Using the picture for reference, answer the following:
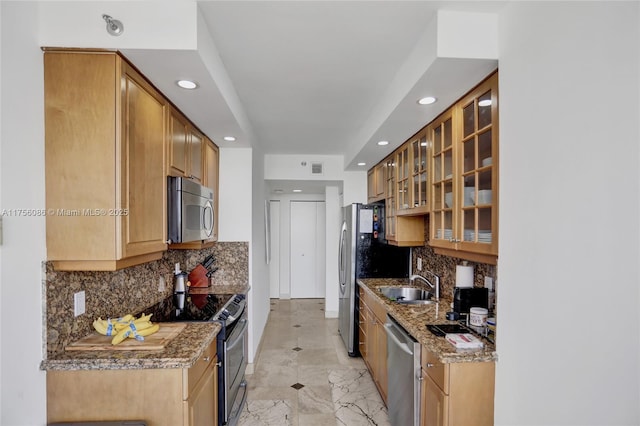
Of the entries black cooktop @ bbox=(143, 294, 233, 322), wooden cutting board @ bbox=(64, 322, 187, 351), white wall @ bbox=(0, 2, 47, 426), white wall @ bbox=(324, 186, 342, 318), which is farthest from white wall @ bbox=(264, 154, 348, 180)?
white wall @ bbox=(0, 2, 47, 426)

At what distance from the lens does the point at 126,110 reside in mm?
1596

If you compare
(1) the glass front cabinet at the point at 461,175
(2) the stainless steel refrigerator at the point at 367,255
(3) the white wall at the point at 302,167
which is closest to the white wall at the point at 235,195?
(2) the stainless steel refrigerator at the point at 367,255

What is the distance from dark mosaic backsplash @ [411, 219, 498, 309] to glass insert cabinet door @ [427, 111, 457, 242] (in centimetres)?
40

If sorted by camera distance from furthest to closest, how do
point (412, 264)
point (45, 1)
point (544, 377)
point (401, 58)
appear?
point (412, 264)
point (401, 58)
point (45, 1)
point (544, 377)

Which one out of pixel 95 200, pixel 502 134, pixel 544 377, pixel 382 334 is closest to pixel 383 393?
pixel 382 334

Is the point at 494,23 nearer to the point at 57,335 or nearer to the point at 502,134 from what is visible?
the point at 502,134

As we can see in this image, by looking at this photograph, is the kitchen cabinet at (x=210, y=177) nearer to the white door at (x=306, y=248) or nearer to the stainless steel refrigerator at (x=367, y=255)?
the stainless steel refrigerator at (x=367, y=255)

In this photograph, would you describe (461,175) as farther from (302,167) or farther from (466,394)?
(302,167)

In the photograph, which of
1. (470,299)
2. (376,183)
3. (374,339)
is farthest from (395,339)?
(376,183)

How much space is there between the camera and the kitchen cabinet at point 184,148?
2.14 meters

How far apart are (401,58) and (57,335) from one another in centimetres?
236

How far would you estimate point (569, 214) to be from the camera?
109 centimetres

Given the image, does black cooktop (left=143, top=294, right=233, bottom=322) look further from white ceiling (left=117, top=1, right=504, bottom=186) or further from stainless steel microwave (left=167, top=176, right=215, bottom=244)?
white ceiling (left=117, top=1, right=504, bottom=186)

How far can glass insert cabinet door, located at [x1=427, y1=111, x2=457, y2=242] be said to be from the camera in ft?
6.77
